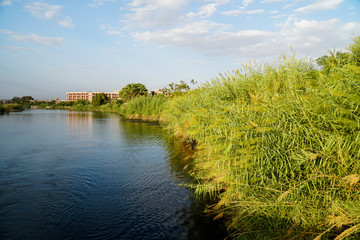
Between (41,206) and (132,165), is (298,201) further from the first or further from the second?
(132,165)

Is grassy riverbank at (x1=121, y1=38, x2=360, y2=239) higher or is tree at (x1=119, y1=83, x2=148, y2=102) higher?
tree at (x1=119, y1=83, x2=148, y2=102)

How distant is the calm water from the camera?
573cm

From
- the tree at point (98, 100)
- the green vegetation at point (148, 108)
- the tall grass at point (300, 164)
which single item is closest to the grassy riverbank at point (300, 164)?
the tall grass at point (300, 164)

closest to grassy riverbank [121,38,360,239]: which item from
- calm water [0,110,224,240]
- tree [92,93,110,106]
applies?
calm water [0,110,224,240]

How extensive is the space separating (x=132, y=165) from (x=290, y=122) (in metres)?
8.19

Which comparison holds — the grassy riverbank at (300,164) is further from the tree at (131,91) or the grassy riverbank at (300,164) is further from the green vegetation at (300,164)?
the tree at (131,91)

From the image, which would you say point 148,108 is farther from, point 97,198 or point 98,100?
point 98,100

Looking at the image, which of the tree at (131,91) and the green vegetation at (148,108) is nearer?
the green vegetation at (148,108)

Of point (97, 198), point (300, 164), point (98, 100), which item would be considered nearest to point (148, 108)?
point (97, 198)

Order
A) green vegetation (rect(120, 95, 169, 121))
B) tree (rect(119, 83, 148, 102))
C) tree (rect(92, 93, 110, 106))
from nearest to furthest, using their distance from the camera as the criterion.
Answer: green vegetation (rect(120, 95, 169, 121)) → tree (rect(119, 83, 148, 102)) → tree (rect(92, 93, 110, 106))

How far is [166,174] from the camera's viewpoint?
9.92m

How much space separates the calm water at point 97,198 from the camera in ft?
18.8

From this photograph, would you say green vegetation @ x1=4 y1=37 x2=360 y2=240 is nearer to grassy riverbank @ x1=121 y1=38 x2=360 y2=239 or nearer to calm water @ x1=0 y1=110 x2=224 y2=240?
grassy riverbank @ x1=121 y1=38 x2=360 y2=239

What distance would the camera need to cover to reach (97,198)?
24.7 ft
